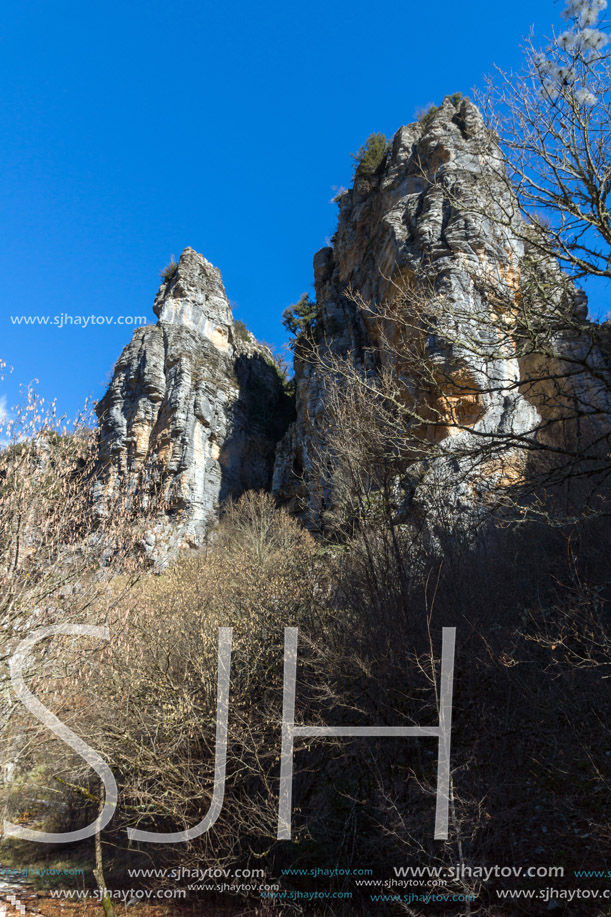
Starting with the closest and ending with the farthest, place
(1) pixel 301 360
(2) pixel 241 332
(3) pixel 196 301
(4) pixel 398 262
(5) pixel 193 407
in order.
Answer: (4) pixel 398 262
(1) pixel 301 360
(5) pixel 193 407
(3) pixel 196 301
(2) pixel 241 332

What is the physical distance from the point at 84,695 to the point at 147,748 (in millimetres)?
1732

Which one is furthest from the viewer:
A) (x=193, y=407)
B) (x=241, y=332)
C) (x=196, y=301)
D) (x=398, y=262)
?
(x=241, y=332)

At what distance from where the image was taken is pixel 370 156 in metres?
29.6

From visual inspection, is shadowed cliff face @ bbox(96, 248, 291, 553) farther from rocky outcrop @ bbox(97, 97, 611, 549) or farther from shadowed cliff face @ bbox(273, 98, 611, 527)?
shadowed cliff face @ bbox(273, 98, 611, 527)

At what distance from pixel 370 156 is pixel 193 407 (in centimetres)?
1724

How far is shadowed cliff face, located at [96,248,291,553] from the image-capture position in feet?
92.9

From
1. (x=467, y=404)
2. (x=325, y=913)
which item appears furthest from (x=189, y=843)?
(x=467, y=404)

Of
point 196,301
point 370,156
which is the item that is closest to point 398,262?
point 370,156

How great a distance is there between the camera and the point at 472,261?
20125 mm

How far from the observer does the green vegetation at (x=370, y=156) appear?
29.4 m

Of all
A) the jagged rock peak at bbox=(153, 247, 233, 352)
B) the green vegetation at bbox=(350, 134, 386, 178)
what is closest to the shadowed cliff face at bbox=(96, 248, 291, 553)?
the jagged rock peak at bbox=(153, 247, 233, 352)

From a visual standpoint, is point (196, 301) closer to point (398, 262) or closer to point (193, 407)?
point (193, 407)

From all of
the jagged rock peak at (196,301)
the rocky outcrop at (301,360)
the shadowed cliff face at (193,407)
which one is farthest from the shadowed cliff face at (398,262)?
the jagged rock peak at (196,301)

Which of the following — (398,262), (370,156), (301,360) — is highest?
(370,156)
